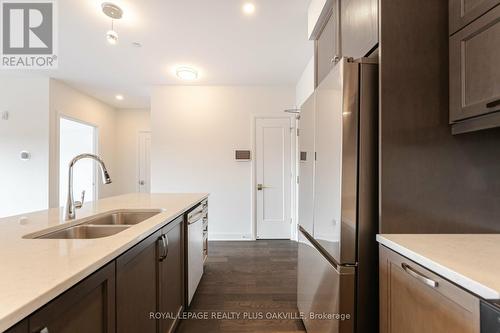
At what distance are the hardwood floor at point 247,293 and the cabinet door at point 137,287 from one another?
31.0 inches

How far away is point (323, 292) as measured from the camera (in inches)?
54.8

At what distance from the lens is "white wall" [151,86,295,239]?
4.34m

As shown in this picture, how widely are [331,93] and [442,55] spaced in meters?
0.52

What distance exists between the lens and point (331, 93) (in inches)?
51.3

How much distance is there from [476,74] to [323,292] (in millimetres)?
1285

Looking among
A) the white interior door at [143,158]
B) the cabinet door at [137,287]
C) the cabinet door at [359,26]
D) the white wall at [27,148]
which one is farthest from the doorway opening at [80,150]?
the cabinet door at [359,26]

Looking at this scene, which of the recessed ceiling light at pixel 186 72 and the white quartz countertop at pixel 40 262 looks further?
the recessed ceiling light at pixel 186 72

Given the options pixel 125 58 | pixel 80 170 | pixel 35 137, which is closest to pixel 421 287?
pixel 125 58

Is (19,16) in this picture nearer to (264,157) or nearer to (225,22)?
(225,22)

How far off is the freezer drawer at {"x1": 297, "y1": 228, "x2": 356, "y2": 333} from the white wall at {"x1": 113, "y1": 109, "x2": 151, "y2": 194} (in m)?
5.32

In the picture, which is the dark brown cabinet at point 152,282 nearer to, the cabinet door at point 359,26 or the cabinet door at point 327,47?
the cabinet door at point 359,26

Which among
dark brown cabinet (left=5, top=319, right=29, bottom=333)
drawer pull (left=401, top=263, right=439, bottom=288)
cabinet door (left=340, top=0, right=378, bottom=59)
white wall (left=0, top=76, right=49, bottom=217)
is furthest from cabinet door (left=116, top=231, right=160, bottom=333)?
white wall (left=0, top=76, right=49, bottom=217)

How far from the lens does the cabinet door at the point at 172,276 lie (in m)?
1.49

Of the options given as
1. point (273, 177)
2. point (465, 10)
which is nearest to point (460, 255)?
point (465, 10)
